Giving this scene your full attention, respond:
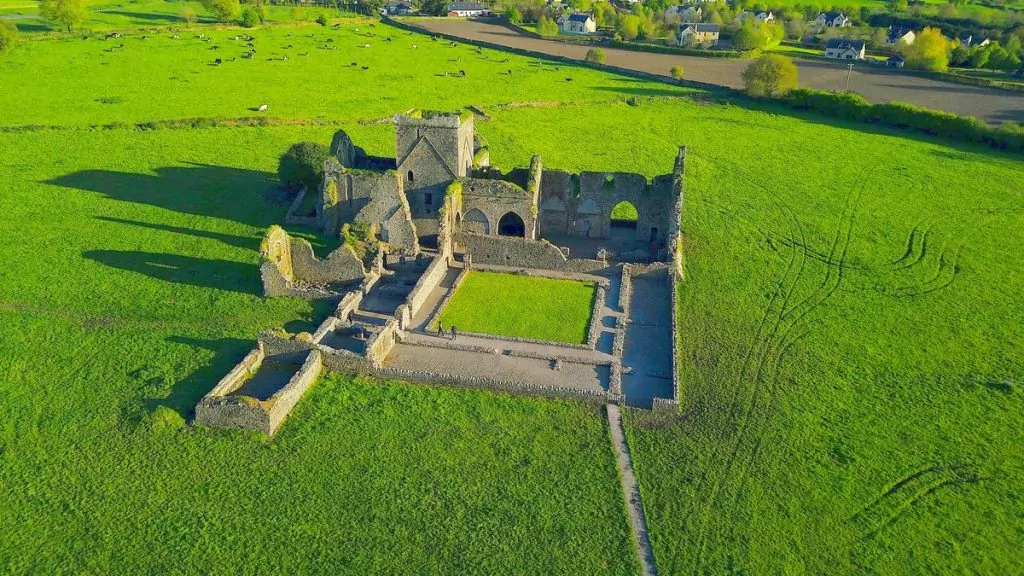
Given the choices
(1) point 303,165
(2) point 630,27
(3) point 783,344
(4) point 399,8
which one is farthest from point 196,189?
(4) point 399,8

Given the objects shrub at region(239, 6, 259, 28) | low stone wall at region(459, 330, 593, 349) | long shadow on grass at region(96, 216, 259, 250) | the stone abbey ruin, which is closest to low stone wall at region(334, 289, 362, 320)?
the stone abbey ruin

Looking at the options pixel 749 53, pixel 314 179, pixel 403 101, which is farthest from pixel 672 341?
pixel 749 53

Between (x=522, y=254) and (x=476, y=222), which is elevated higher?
(x=476, y=222)

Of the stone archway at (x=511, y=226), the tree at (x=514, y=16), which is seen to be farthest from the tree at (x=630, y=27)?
the stone archway at (x=511, y=226)

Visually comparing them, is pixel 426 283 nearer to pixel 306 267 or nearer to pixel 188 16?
pixel 306 267

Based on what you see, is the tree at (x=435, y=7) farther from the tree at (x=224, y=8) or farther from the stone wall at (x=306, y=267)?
the stone wall at (x=306, y=267)
